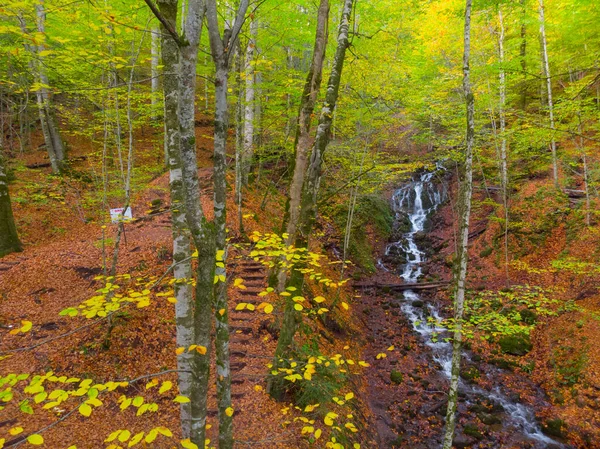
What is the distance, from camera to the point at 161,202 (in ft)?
43.8

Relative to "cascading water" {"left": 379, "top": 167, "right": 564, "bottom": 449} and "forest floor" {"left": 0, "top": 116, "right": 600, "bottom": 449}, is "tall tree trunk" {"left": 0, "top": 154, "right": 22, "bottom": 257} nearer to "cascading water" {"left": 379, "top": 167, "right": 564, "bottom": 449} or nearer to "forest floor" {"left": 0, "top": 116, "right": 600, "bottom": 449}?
"forest floor" {"left": 0, "top": 116, "right": 600, "bottom": 449}

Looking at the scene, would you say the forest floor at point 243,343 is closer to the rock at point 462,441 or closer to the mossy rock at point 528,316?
the rock at point 462,441

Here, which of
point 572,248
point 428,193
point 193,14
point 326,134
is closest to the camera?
point 193,14

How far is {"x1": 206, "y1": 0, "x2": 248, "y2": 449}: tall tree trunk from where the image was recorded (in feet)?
9.66

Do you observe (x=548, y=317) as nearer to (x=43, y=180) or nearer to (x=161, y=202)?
(x=161, y=202)

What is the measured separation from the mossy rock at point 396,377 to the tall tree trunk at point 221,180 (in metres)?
7.13

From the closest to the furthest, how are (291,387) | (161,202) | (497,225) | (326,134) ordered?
(326,134) → (291,387) → (161,202) → (497,225)

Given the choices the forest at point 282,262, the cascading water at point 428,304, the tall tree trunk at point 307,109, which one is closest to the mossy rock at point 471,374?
the forest at point 282,262

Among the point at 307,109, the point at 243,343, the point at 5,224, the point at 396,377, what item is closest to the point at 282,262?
the point at 243,343

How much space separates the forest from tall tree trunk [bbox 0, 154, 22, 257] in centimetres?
6

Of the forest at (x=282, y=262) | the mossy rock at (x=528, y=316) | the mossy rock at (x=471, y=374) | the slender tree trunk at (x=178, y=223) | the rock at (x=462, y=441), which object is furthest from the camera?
the mossy rock at (x=528, y=316)

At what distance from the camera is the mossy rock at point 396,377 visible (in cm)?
941

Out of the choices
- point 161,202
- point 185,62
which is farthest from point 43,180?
point 185,62

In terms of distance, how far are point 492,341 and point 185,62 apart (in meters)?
12.4
